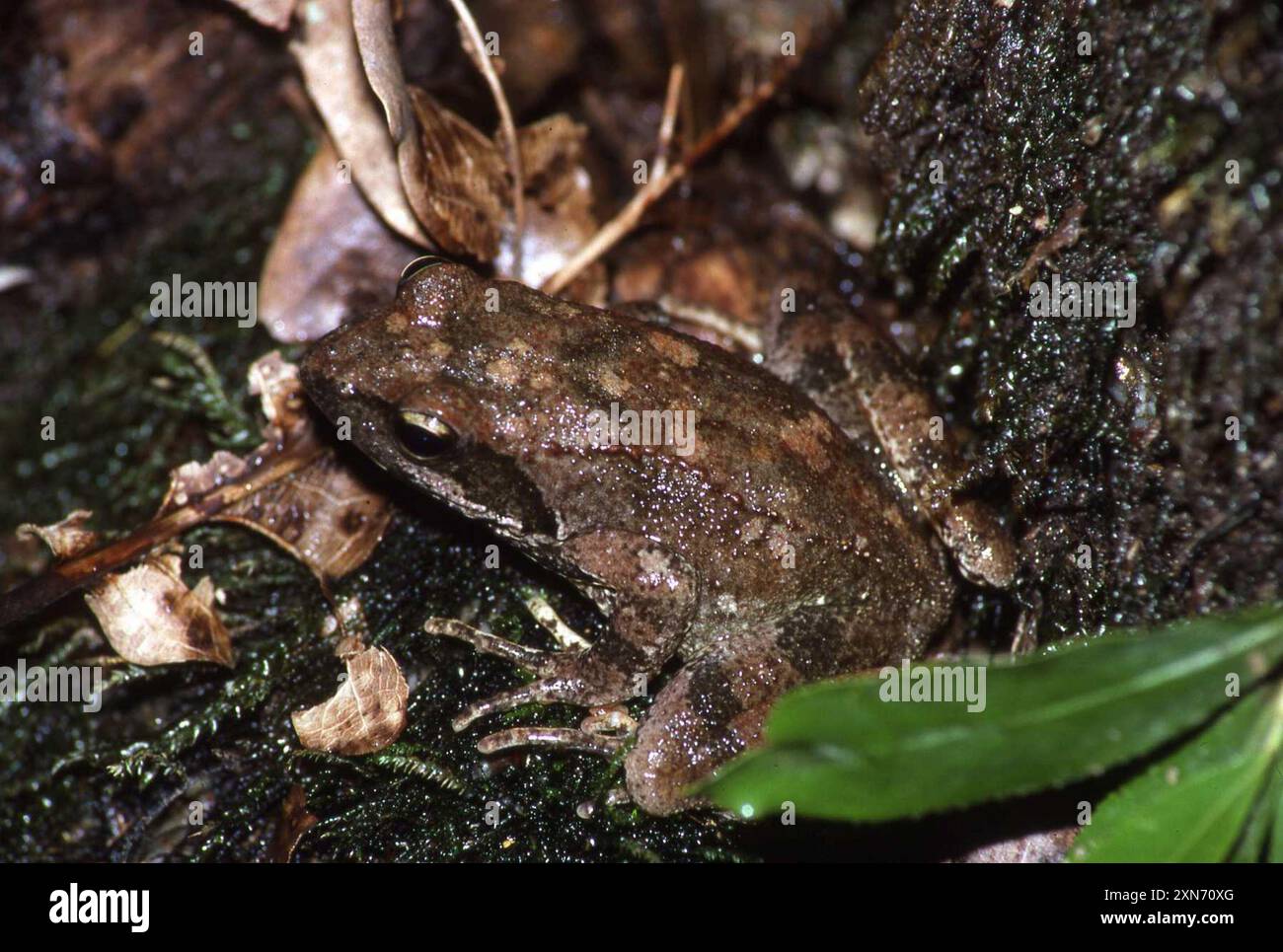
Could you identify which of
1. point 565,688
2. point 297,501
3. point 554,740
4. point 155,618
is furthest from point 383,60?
point 554,740

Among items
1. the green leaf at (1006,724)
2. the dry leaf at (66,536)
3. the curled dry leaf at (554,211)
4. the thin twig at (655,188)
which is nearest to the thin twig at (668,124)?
the thin twig at (655,188)

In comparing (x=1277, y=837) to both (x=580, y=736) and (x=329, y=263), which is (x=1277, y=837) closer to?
(x=580, y=736)

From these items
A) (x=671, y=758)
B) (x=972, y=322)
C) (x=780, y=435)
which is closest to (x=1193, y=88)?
(x=972, y=322)

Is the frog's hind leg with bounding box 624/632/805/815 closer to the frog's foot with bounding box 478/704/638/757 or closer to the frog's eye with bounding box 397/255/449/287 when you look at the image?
the frog's foot with bounding box 478/704/638/757

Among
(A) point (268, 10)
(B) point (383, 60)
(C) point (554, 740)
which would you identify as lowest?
(C) point (554, 740)

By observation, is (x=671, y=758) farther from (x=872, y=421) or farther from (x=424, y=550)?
(x=872, y=421)

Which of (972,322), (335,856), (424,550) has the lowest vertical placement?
(335,856)

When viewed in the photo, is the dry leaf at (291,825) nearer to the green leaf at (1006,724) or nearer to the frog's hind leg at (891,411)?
the green leaf at (1006,724)
